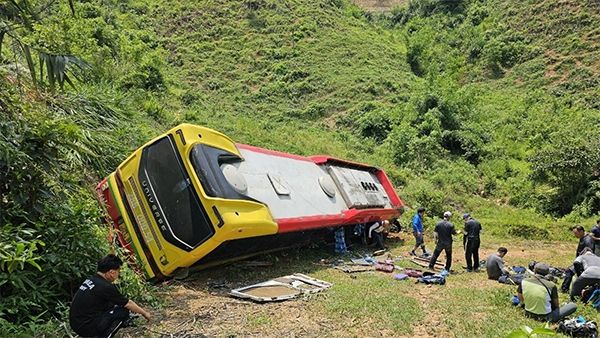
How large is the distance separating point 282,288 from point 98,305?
324 cm

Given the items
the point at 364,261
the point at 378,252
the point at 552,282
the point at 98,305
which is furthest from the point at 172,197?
the point at 552,282

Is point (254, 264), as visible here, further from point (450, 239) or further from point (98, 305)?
point (450, 239)

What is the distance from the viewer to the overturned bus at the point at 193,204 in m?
6.68

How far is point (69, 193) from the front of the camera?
20.9 feet

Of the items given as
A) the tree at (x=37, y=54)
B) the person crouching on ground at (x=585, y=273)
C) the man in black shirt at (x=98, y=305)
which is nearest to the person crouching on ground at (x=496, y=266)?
the person crouching on ground at (x=585, y=273)

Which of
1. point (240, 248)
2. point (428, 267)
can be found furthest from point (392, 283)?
point (240, 248)

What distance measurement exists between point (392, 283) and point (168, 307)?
3.98 metres

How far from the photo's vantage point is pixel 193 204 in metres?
6.80

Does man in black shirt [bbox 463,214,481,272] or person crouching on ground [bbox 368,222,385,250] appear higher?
man in black shirt [bbox 463,214,481,272]

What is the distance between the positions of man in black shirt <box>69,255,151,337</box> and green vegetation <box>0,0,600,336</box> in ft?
2.07

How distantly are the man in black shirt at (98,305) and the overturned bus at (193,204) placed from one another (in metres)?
1.98

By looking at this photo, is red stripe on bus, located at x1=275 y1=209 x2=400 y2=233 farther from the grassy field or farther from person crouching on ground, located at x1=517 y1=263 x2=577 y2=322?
person crouching on ground, located at x1=517 y1=263 x2=577 y2=322

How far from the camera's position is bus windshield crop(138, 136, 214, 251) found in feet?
22.0

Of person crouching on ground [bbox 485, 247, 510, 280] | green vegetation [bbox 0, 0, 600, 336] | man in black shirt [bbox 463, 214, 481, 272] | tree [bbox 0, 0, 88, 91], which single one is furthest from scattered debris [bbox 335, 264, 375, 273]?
tree [bbox 0, 0, 88, 91]
